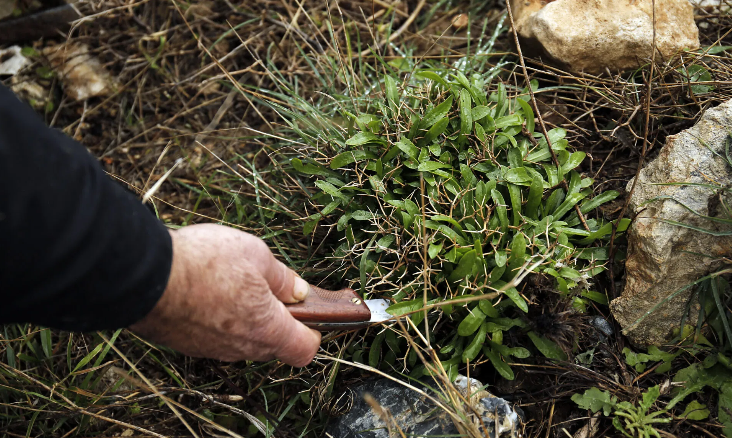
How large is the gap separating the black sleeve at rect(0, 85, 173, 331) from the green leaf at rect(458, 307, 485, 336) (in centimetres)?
A: 113

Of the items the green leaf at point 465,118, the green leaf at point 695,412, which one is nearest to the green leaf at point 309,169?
the green leaf at point 465,118

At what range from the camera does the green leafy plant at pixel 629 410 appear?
1.85 meters

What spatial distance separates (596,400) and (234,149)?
232 centimetres

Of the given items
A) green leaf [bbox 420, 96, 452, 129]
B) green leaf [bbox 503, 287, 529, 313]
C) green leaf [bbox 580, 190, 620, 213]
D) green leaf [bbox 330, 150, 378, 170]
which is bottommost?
green leaf [bbox 503, 287, 529, 313]

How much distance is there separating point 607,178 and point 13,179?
7.48 ft

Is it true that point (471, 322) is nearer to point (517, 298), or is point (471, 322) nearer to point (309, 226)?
point (517, 298)

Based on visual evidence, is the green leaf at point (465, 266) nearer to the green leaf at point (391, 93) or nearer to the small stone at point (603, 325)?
the small stone at point (603, 325)

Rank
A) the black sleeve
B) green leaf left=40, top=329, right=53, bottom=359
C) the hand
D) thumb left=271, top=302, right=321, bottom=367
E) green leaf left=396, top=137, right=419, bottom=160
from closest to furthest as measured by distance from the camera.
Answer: the black sleeve → the hand → thumb left=271, top=302, right=321, bottom=367 → green leaf left=396, top=137, right=419, bottom=160 → green leaf left=40, top=329, right=53, bottom=359

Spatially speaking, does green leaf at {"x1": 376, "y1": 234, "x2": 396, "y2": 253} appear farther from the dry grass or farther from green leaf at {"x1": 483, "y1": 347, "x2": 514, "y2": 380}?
green leaf at {"x1": 483, "y1": 347, "x2": 514, "y2": 380}

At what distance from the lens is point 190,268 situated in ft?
4.65

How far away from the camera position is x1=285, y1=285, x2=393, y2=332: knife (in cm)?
178

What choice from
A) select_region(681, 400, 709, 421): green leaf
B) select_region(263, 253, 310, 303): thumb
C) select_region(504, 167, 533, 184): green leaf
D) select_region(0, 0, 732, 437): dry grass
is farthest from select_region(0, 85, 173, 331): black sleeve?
select_region(681, 400, 709, 421): green leaf

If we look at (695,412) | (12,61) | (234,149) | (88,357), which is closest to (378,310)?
(695,412)

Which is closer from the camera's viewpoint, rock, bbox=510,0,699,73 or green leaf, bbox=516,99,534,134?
green leaf, bbox=516,99,534,134
